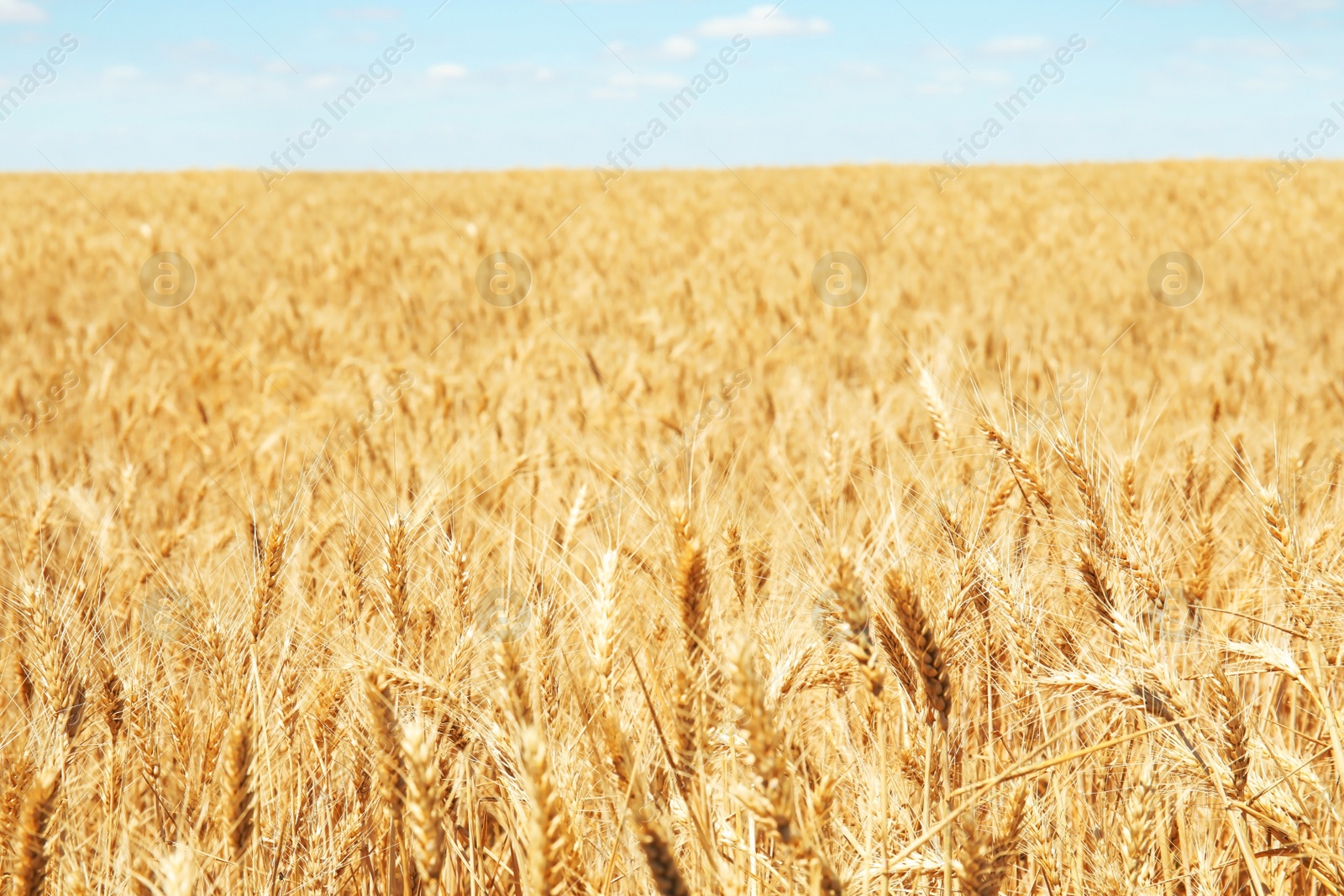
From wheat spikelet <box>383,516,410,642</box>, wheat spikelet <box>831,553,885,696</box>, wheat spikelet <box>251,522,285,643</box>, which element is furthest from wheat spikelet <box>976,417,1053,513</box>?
wheat spikelet <box>251,522,285,643</box>

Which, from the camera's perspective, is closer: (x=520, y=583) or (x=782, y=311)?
(x=520, y=583)

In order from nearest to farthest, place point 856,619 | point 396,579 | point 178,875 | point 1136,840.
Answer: point 178,875 → point 856,619 → point 1136,840 → point 396,579

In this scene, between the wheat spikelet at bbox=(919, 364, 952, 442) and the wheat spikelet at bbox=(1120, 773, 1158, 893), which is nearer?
the wheat spikelet at bbox=(1120, 773, 1158, 893)

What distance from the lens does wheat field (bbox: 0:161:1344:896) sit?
1037 millimetres

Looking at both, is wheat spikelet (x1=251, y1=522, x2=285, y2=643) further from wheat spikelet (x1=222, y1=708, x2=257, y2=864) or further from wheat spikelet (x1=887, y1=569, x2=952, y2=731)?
wheat spikelet (x1=887, y1=569, x2=952, y2=731)

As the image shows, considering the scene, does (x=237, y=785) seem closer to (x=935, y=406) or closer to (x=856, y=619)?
(x=856, y=619)

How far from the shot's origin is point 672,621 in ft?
3.98

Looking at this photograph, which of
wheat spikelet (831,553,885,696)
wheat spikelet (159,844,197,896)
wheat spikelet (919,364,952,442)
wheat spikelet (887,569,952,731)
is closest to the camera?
wheat spikelet (159,844,197,896)

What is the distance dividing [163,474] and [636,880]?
2724 millimetres

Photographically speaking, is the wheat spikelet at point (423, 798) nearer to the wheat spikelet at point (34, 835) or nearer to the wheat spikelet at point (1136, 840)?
the wheat spikelet at point (34, 835)

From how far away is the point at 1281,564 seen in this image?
131 centimetres

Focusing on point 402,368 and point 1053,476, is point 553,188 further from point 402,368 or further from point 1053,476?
point 1053,476

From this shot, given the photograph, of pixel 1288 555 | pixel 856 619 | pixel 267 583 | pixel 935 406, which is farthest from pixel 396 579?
pixel 1288 555

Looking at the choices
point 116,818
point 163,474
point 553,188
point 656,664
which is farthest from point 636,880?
point 553,188
